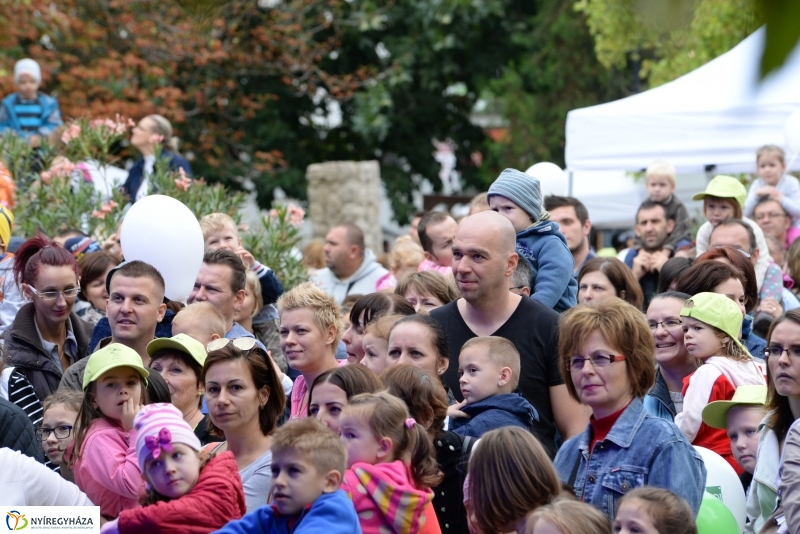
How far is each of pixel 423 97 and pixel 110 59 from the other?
Answer: 6.92 meters

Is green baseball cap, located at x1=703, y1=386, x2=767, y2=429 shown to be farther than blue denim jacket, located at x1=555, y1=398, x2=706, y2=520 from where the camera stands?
Yes

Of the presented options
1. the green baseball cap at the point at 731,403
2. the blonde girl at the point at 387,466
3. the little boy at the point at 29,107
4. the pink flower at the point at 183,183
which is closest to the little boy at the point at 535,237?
the green baseball cap at the point at 731,403

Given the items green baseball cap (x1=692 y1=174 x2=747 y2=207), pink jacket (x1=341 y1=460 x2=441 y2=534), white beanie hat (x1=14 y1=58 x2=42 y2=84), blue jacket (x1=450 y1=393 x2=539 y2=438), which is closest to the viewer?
pink jacket (x1=341 y1=460 x2=441 y2=534)

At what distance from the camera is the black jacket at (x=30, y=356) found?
520cm

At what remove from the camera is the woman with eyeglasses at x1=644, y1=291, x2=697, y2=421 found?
5.04 meters

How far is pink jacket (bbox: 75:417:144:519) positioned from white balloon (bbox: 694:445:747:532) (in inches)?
85.3

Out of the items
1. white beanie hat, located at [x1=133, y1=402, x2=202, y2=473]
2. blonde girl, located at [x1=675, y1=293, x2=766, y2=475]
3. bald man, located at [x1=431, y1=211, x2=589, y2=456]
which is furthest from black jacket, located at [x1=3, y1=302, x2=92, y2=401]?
blonde girl, located at [x1=675, y1=293, x2=766, y2=475]

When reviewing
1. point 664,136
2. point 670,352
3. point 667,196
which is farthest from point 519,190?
point 664,136

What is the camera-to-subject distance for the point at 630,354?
142 inches

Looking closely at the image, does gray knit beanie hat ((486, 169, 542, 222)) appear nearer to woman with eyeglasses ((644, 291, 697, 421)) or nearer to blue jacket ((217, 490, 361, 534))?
woman with eyeglasses ((644, 291, 697, 421))

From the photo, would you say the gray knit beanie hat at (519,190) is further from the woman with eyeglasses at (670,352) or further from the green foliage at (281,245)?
the green foliage at (281,245)

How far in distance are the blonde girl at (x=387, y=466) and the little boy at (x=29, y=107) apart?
9.43 metres

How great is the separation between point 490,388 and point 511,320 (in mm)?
478

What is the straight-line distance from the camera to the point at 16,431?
415cm
